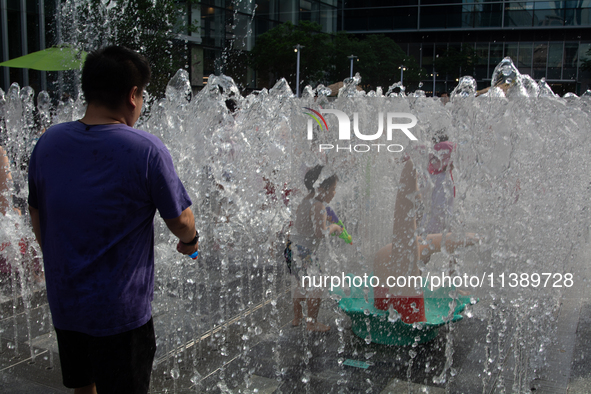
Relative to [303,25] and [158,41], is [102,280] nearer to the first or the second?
[158,41]

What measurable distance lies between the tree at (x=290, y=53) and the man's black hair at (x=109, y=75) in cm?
2835

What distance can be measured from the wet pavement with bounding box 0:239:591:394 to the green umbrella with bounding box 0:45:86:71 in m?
4.68

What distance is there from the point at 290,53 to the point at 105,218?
94.8 ft

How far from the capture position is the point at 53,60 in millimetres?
8227

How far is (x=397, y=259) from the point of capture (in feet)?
10.5

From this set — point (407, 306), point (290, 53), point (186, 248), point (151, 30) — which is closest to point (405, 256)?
point (407, 306)

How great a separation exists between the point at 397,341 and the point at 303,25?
29214mm

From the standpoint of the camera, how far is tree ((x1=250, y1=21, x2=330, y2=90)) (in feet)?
96.4

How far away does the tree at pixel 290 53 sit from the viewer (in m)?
29.4

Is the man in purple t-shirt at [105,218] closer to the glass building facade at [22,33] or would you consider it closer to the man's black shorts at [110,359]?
the man's black shorts at [110,359]

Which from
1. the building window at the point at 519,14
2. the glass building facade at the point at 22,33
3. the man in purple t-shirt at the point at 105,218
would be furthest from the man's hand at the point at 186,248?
the building window at the point at 519,14

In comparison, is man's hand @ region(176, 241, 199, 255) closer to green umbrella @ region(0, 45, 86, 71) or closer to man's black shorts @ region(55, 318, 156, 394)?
man's black shorts @ region(55, 318, 156, 394)

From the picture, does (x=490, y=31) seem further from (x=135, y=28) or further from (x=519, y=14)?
(x=135, y=28)

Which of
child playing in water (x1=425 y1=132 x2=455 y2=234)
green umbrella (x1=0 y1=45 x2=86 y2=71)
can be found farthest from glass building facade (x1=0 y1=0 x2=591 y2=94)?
child playing in water (x1=425 y1=132 x2=455 y2=234)
